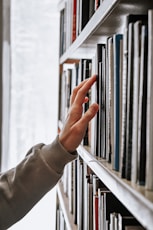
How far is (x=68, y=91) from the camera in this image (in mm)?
1817

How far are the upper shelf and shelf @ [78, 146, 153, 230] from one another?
293 millimetres

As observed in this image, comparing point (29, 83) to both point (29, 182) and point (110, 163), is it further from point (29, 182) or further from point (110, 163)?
point (110, 163)

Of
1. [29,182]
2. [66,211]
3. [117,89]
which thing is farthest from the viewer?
[66,211]

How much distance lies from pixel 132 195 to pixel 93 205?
589mm

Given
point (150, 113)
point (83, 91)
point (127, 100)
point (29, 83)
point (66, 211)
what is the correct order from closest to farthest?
point (150, 113) < point (127, 100) < point (83, 91) < point (66, 211) < point (29, 83)

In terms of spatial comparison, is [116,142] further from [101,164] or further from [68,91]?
[68,91]

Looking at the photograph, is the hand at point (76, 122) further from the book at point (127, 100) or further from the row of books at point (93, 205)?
the book at point (127, 100)

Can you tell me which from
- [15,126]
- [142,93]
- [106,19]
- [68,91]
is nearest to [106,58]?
[106,19]

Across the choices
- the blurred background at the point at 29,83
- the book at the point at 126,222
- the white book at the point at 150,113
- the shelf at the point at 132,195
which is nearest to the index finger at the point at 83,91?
the shelf at the point at 132,195

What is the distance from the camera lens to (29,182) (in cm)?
108

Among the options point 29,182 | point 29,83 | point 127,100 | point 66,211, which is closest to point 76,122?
point 29,182

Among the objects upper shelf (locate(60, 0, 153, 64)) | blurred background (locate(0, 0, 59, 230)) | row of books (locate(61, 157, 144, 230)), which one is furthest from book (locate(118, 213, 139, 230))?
blurred background (locate(0, 0, 59, 230))

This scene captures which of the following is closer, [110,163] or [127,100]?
[127,100]

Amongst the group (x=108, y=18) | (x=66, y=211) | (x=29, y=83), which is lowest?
(x=66, y=211)
